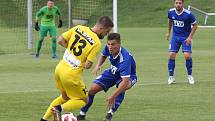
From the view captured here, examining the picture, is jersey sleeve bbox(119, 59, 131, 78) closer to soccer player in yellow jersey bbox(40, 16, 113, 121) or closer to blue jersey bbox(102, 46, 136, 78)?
blue jersey bbox(102, 46, 136, 78)

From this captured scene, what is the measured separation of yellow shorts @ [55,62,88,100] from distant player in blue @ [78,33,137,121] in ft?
1.49

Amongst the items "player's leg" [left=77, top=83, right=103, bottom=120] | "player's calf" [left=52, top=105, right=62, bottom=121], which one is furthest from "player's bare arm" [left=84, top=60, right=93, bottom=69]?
"player's leg" [left=77, top=83, right=103, bottom=120]

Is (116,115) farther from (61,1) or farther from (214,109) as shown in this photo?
(61,1)

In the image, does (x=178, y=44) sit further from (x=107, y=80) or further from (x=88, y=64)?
(x=88, y=64)

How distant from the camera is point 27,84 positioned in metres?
15.0

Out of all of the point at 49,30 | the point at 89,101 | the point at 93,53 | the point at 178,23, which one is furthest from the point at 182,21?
the point at 49,30

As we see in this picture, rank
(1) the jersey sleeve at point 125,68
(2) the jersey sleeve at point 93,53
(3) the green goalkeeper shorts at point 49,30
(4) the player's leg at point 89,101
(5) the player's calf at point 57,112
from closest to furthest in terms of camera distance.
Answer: (5) the player's calf at point 57,112 → (2) the jersey sleeve at point 93,53 → (1) the jersey sleeve at point 125,68 → (4) the player's leg at point 89,101 → (3) the green goalkeeper shorts at point 49,30

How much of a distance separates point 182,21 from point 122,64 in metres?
5.91

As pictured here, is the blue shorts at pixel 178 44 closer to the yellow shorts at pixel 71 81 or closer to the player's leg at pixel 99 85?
the player's leg at pixel 99 85

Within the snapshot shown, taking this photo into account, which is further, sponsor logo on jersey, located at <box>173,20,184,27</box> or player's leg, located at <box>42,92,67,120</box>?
sponsor logo on jersey, located at <box>173,20,184,27</box>

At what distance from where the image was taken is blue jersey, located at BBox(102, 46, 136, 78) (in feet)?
31.7

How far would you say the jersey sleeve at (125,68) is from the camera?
31.6 feet

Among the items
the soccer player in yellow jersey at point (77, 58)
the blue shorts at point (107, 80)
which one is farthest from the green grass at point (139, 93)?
the soccer player in yellow jersey at point (77, 58)

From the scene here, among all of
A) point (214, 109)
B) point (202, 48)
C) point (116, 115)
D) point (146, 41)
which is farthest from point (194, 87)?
point (146, 41)
